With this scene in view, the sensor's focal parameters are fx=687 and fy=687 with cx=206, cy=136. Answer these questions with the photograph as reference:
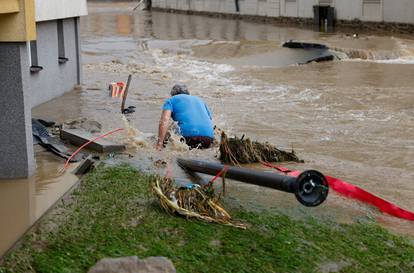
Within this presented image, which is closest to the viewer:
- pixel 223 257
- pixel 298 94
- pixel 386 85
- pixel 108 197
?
pixel 223 257

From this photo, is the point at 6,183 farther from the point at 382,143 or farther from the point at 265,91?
the point at 265,91

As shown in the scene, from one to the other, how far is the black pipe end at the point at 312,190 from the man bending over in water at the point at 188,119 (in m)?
3.88

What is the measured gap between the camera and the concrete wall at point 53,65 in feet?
44.1

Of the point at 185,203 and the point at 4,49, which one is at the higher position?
the point at 4,49

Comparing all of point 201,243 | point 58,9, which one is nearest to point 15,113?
point 201,243

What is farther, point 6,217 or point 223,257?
point 6,217

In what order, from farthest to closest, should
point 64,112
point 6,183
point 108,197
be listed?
point 64,112 < point 6,183 < point 108,197

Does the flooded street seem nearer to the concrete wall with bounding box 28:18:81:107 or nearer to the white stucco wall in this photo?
the concrete wall with bounding box 28:18:81:107

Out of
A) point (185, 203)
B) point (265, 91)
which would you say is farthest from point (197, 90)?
point (185, 203)

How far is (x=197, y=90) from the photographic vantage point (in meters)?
18.1

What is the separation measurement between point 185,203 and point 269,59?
19611 mm

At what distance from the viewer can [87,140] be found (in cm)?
930

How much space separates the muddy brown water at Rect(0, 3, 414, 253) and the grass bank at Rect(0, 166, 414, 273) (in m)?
0.40

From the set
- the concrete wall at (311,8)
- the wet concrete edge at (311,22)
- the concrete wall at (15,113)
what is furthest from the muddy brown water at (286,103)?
Result: the concrete wall at (311,8)
